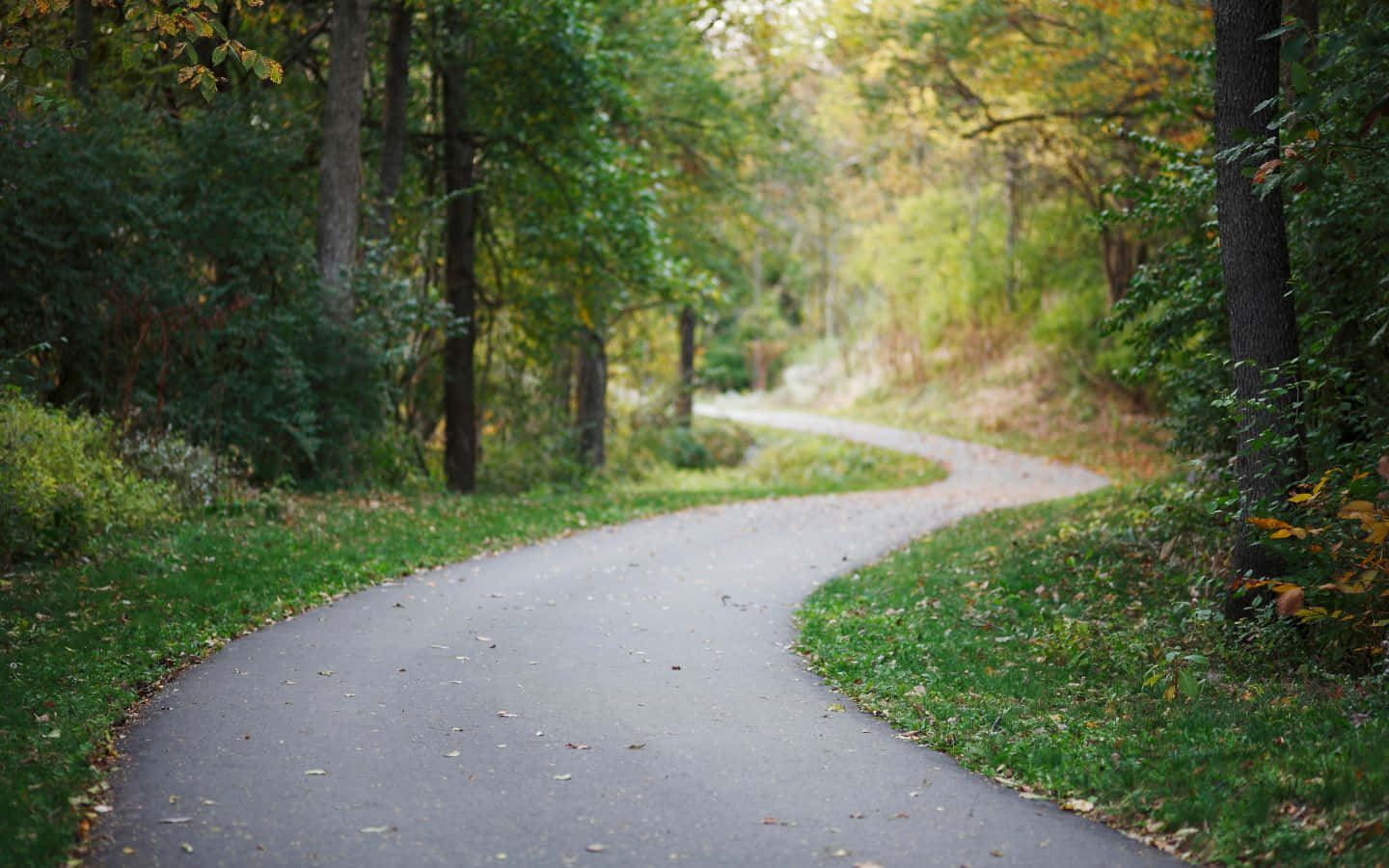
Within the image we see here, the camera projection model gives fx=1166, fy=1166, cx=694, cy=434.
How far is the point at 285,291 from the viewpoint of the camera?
54.1 ft

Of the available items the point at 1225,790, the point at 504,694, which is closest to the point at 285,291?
the point at 504,694

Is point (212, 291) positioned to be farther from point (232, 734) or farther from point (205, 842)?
point (205, 842)

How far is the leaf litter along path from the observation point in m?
5.29

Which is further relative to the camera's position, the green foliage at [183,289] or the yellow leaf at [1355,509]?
the green foliage at [183,289]

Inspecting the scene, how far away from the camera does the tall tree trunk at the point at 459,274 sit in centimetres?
1947

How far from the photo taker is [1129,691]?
7645 millimetres

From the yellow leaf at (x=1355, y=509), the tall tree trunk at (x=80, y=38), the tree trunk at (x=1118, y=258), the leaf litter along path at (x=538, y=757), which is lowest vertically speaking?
the leaf litter along path at (x=538, y=757)

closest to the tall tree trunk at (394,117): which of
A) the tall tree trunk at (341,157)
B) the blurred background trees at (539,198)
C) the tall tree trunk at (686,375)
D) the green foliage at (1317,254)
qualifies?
the blurred background trees at (539,198)

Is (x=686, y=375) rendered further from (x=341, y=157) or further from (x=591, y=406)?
(x=341, y=157)

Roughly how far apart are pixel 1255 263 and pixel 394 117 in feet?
45.4

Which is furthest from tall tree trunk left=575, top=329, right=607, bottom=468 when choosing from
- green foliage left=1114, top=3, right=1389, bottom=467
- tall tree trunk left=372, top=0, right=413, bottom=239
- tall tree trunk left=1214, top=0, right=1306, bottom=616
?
tall tree trunk left=1214, top=0, right=1306, bottom=616

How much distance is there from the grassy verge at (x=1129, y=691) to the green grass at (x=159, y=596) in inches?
179

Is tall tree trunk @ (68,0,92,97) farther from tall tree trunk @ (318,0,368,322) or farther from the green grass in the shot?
the green grass

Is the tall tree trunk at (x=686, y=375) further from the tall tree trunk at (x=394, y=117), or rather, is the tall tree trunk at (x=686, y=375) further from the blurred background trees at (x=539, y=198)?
the tall tree trunk at (x=394, y=117)
